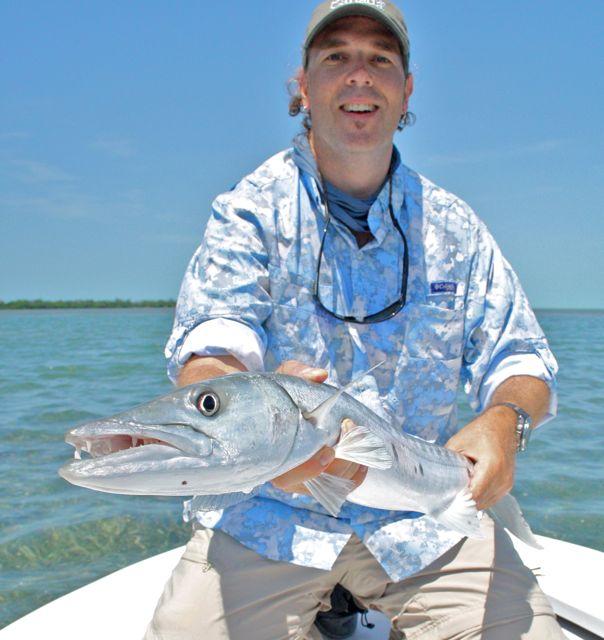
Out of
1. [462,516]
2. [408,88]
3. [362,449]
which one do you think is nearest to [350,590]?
[462,516]

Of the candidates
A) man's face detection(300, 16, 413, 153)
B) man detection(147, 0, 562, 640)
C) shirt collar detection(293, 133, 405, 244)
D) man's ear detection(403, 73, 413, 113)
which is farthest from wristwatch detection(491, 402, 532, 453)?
man's ear detection(403, 73, 413, 113)

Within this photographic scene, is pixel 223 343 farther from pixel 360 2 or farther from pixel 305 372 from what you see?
pixel 360 2

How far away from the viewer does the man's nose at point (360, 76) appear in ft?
10.6

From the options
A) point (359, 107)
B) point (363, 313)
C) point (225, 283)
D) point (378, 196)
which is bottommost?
point (363, 313)

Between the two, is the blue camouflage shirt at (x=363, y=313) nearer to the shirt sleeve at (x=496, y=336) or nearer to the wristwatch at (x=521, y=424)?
the shirt sleeve at (x=496, y=336)

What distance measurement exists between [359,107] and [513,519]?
191 centimetres

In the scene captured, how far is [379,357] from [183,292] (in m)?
0.90

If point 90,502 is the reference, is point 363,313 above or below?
above

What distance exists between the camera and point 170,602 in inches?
111

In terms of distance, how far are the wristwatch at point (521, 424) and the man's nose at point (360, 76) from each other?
5.07 ft

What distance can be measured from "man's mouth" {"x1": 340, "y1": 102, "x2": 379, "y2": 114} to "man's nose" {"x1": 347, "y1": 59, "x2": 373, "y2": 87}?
9 centimetres

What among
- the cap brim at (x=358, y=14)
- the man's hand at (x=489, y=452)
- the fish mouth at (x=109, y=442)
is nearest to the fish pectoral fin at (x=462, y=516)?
the man's hand at (x=489, y=452)

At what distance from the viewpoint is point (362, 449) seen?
2.08 metres

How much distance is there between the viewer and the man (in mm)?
2846
